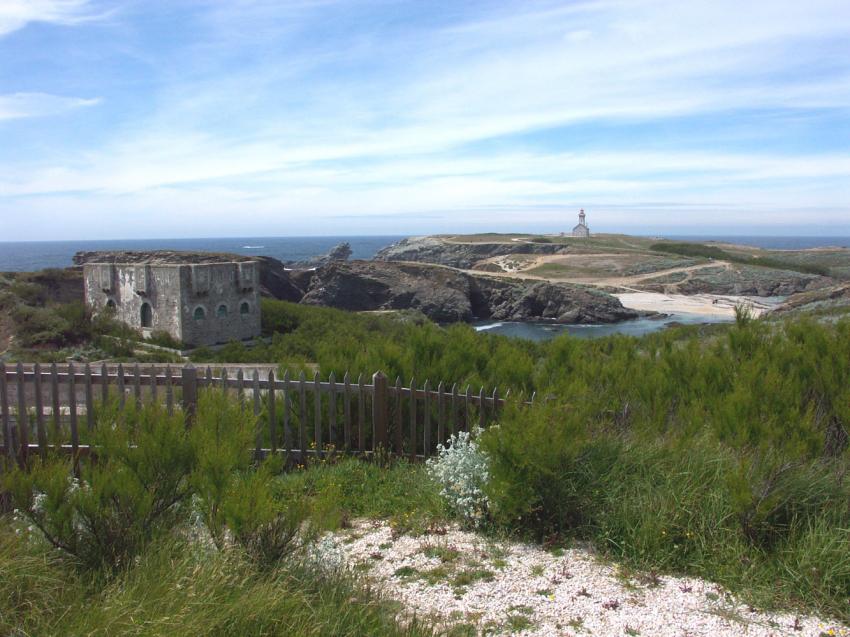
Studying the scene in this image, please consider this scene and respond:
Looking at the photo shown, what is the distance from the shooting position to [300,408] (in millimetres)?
6996

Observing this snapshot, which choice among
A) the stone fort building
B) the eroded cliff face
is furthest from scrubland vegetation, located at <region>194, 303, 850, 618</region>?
the eroded cliff face

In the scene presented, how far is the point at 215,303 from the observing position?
30.7 meters

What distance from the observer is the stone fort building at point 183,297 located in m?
29.7

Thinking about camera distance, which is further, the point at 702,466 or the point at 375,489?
the point at 375,489

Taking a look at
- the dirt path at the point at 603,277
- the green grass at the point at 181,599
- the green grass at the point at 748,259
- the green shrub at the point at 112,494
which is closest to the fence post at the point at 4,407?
the green shrub at the point at 112,494

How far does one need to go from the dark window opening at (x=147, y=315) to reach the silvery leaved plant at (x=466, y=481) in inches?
1105

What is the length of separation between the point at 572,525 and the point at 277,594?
2543 millimetres

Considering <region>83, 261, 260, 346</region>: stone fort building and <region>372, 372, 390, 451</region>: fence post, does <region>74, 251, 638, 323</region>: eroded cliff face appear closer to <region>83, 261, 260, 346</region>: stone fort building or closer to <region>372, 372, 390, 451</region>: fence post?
<region>83, 261, 260, 346</region>: stone fort building

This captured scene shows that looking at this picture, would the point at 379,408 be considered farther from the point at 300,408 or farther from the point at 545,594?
the point at 545,594

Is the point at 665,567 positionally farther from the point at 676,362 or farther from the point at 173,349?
the point at 173,349

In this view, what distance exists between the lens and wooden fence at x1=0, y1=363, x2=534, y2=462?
268 inches

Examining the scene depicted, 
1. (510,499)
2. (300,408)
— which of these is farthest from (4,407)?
(510,499)

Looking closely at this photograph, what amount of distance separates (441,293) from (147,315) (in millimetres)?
37542

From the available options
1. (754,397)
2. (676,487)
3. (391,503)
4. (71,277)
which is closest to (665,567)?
(676,487)
